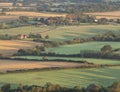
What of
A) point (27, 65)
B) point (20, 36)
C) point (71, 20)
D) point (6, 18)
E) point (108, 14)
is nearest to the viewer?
point (27, 65)

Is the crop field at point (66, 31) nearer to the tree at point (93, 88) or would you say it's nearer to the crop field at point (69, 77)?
the crop field at point (69, 77)

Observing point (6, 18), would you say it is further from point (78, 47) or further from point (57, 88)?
point (57, 88)

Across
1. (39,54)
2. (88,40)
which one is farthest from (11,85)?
(88,40)

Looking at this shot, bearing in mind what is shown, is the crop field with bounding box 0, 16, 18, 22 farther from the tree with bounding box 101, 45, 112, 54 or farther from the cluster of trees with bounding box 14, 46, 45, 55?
the tree with bounding box 101, 45, 112, 54

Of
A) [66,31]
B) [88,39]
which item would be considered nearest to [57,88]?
[88,39]

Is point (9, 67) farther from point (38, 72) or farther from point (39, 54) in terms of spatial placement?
point (39, 54)

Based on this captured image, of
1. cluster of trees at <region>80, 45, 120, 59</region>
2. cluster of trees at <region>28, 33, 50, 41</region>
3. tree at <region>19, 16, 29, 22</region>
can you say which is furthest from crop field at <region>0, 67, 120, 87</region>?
tree at <region>19, 16, 29, 22</region>

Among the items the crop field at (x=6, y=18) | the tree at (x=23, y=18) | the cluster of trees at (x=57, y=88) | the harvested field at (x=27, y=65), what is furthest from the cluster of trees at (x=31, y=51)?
the crop field at (x=6, y=18)
